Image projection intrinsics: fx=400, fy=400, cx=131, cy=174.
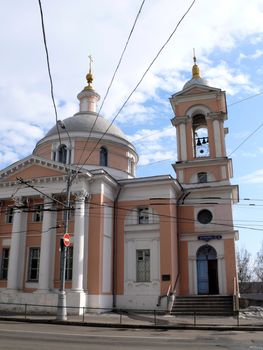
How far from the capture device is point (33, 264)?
25609mm

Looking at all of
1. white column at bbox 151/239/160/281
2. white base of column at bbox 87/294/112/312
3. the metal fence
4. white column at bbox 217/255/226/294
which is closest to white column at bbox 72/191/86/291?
white base of column at bbox 87/294/112/312

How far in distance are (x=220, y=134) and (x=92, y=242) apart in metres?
12.4

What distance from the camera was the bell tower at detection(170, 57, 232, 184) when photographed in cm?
2867

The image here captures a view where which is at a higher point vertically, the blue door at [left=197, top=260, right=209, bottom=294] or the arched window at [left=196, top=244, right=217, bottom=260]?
the arched window at [left=196, top=244, right=217, bottom=260]

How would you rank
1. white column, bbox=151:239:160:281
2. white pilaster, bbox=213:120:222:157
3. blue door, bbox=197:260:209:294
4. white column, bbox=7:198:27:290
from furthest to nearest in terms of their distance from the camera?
white pilaster, bbox=213:120:222:157
blue door, bbox=197:260:209:294
white column, bbox=151:239:160:281
white column, bbox=7:198:27:290

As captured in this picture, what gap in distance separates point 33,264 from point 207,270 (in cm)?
1129

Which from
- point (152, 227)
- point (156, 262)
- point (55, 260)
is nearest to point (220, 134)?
point (152, 227)

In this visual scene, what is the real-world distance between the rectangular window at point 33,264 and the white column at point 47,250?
1467 mm

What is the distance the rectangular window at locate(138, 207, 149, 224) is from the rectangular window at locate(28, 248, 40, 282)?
689 cm

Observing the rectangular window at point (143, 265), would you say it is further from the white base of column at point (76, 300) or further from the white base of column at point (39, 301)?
the white base of column at point (76, 300)

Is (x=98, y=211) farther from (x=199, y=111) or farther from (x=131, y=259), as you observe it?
(x=199, y=111)

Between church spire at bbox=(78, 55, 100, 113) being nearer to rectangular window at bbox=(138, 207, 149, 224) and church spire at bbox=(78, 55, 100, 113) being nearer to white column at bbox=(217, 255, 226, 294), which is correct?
rectangular window at bbox=(138, 207, 149, 224)

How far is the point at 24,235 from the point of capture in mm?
25766

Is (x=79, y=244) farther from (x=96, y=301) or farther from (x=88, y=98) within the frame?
(x=88, y=98)
